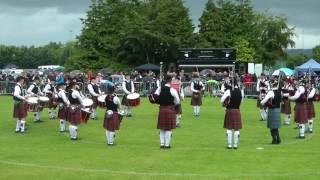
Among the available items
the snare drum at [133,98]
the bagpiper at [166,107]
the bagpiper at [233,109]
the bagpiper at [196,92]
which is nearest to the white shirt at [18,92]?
the snare drum at [133,98]

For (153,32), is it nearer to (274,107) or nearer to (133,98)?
(133,98)

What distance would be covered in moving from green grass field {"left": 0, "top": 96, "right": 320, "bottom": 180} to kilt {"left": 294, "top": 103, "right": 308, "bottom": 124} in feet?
1.78

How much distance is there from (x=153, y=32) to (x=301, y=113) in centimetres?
3385

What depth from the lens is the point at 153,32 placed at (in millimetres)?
49844

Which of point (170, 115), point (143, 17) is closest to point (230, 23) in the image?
point (143, 17)

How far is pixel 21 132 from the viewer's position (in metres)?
18.3

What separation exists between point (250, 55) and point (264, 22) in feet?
47.4

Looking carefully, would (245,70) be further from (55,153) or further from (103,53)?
(55,153)

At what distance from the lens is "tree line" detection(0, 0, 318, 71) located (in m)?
50.8

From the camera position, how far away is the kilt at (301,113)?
16734 mm

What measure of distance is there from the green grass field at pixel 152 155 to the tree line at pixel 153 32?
30.8 m

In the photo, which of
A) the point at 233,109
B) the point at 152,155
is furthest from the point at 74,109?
the point at 233,109

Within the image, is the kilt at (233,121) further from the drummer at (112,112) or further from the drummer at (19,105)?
the drummer at (19,105)

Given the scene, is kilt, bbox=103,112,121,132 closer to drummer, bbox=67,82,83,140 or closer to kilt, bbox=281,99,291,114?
drummer, bbox=67,82,83,140
